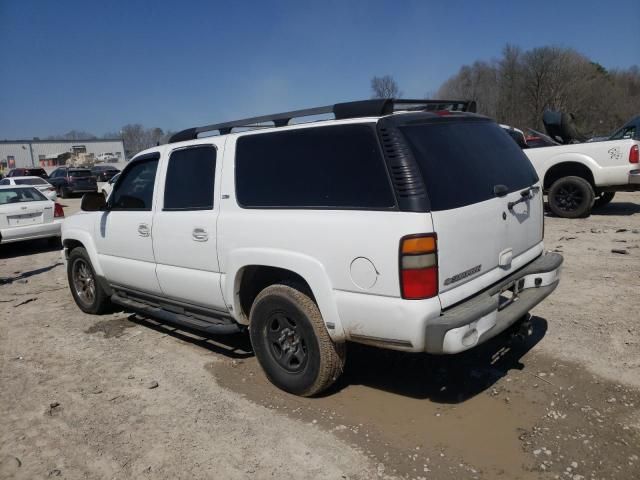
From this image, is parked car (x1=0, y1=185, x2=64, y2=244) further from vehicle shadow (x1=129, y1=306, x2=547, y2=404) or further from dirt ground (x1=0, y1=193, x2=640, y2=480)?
vehicle shadow (x1=129, y1=306, x2=547, y2=404)

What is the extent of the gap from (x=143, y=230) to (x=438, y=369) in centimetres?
292

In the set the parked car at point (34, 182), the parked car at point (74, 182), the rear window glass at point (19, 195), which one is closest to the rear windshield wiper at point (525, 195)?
the rear window glass at point (19, 195)

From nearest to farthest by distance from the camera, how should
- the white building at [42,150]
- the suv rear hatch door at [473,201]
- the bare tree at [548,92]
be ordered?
1. the suv rear hatch door at [473,201]
2. the bare tree at [548,92]
3. the white building at [42,150]

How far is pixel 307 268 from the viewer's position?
3.18 meters

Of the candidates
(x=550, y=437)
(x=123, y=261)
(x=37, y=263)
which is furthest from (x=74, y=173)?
(x=550, y=437)

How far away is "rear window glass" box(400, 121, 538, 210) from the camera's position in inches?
115

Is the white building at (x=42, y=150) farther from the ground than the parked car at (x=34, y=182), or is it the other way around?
the white building at (x=42, y=150)

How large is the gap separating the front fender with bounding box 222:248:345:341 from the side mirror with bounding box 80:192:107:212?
233cm

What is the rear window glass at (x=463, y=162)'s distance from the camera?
2926mm

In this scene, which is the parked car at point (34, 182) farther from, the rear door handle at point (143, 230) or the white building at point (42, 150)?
the white building at point (42, 150)

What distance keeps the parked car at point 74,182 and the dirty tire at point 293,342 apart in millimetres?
25240

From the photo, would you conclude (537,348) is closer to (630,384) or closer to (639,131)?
(630,384)

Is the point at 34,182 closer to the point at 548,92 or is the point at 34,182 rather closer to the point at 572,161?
the point at 572,161

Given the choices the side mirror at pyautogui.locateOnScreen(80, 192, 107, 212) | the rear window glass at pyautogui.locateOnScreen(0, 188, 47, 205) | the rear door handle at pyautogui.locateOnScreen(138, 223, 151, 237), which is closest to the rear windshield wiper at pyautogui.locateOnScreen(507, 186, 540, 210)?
the rear door handle at pyautogui.locateOnScreen(138, 223, 151, 237)
